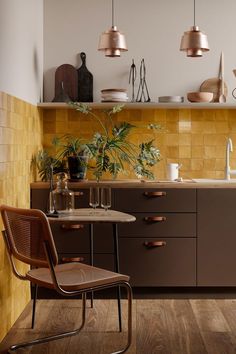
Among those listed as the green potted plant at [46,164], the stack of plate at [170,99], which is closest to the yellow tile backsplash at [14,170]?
the green potted plant at [46,164]

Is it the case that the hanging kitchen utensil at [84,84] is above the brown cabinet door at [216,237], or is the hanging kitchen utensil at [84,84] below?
above

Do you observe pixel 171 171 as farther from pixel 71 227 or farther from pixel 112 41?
pixel 112 41

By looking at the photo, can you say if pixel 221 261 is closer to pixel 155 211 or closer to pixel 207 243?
pixel 207 243

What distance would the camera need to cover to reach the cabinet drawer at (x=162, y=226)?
196 inches

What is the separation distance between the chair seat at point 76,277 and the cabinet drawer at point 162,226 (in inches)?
43.9

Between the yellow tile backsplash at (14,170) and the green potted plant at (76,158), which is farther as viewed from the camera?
the green potted plant at (76,158)

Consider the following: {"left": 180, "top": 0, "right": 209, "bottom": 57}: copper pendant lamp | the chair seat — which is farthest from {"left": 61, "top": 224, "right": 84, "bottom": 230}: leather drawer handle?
{"left": 180, "top": 0, "right": 209, "bottom": 57}: copper pendant lamp

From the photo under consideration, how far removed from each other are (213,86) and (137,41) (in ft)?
2.35

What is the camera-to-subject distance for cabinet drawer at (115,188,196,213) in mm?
4969

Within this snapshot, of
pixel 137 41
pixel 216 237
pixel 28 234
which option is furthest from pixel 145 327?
pixel 137 41

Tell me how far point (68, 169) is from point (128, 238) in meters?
0.70

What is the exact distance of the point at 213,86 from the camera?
547cm

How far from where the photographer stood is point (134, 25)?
5527mm

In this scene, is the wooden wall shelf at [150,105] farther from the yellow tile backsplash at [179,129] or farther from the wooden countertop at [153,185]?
the wooden countertop at [153,185]
